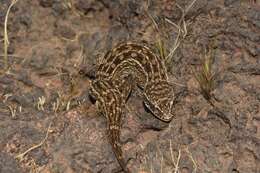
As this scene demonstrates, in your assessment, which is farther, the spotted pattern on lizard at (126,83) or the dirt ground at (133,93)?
the spotted pattern on lizard at (126,83)

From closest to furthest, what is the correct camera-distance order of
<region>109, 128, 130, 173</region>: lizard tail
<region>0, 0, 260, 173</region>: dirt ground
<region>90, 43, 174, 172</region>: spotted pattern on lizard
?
1. <region>109, 128, 130, 173</region>: lizard tail
2. <region>0, 0, 260, 173</region>: dirt ground
3. <region>90, 43, 174, 172</region>: spotted pattern on lizard

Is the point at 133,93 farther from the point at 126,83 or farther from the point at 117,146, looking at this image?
the point at 117,146

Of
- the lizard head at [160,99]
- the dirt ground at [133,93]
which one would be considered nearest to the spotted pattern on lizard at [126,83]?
the lizard head at [160,99]

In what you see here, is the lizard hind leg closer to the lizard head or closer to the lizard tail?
the lizard tail

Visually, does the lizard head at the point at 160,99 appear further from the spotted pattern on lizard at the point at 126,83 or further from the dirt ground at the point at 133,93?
the dirt ground at the point at 133,93

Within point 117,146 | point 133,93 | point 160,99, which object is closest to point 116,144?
point 117,146

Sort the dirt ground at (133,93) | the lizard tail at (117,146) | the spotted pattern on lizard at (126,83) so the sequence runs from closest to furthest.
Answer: the lizard tail at (117,146)
the dirt ground at (133,93)
the spotted pattern on lizard at (126,83)

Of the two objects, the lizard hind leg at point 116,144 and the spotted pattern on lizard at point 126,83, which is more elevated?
the spotted pattern on lizard at point 126,83

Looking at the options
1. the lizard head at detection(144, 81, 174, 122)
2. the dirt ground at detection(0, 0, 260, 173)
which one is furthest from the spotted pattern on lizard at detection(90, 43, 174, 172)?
the dirt ground at detection(0, 0, 260, 173)
